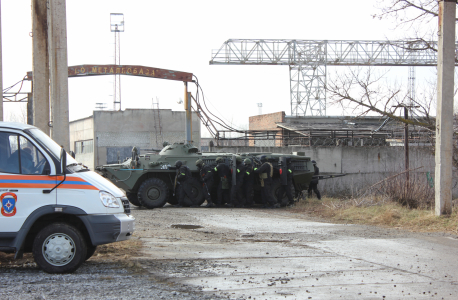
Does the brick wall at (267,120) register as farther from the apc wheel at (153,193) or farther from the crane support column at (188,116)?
the apc wheel at (153,193)

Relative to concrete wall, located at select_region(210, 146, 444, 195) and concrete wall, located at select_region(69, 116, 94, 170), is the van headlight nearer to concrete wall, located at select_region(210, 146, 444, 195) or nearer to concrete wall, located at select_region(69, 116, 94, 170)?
concrete wall, located at select_region(210, 146, 444, 195)

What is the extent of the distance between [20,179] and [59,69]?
3573 millimetres

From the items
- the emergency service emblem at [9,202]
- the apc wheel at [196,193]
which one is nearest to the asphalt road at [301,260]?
the emergency service emblem at [9,202]

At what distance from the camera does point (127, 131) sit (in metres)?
32.4

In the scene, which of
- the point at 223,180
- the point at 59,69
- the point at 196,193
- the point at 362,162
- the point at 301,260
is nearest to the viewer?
the point at 301,260

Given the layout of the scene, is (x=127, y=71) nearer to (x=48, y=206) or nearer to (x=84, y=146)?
(x=84, y=146)

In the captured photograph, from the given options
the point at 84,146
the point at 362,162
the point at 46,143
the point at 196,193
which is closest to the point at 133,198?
the point at 196,193

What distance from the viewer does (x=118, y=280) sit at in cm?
577

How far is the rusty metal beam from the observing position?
21.7 metres

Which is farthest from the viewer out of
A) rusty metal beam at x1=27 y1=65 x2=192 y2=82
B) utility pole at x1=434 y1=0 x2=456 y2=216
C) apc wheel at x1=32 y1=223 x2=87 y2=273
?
rusty metal beam at x1=27 y1=65 x2=192 y2=82

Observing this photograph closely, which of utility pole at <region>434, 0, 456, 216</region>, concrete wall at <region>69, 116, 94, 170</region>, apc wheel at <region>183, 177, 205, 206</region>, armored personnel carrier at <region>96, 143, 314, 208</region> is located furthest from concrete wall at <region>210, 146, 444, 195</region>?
concrete wall at <region>69, 116, 94, 170</region>

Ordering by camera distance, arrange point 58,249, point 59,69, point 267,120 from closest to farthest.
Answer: point 58,249 → point 59,69 → point 267,120

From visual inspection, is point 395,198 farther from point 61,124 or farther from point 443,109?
point 61,124

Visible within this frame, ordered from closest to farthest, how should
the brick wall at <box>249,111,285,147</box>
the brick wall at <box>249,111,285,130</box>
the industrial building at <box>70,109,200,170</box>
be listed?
the industrial building at <box>70,109,200,170</box> → the brick wall at <box>249,111,285,147</box> → the brick wall at <box>249,111,285,130</box>
